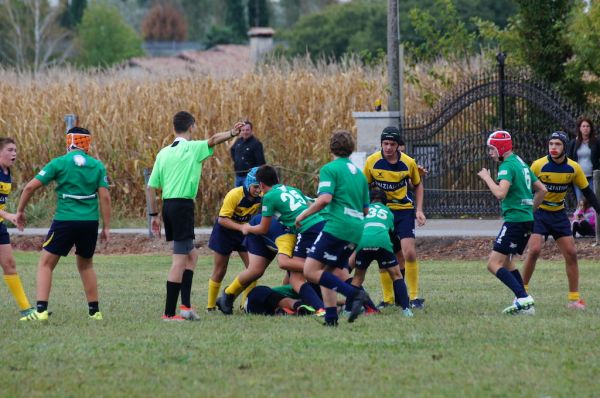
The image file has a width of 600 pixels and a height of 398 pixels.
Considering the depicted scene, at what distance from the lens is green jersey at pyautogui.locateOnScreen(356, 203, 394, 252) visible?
12.0 m

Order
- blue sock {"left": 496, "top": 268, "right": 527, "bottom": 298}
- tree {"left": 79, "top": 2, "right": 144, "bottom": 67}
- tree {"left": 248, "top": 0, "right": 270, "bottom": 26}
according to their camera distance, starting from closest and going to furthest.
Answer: blue sock {"left": 496, "top": 268, "right": 527, "bottom": 298}, tree {"left": 79, "top": 2, "right": 144, "bottom": 67}, tree {"left": 248, "top": 0, "right": 270, "bottom": 26}

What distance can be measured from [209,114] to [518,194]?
56.2 ft

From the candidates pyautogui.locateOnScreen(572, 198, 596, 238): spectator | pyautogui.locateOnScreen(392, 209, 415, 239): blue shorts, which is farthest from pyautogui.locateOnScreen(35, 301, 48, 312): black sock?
pyautogui.locateOnScreen(572, 198, 596, 238): spectator

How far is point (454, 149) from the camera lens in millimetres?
24797

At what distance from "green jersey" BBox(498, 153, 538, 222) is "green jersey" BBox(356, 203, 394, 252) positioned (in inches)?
46.6

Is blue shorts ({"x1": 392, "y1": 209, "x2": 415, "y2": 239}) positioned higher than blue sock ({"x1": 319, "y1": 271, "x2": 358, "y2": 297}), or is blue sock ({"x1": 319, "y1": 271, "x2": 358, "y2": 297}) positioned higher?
blue shorts ({"x1": 392, "y1": 209, "x2": 415, "y2": 239})

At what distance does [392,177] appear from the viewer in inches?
502

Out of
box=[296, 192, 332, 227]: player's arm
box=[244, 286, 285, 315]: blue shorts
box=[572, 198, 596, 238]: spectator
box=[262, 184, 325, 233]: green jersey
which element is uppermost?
box=[296, 192, 332, 227]: player's arm

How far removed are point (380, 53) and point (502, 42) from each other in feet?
19.2

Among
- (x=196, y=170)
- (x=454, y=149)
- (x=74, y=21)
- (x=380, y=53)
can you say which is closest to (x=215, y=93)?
(x=380, y=53)

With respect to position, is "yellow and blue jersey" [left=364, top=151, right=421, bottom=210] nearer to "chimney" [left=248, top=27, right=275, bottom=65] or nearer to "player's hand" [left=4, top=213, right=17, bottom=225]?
"player's hand" [left=4, top=213, right=17, bottom=225]

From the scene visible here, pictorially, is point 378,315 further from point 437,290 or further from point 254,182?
point 437,290

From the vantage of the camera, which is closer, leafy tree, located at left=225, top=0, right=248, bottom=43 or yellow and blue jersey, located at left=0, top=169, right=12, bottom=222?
yellow and blue jersey, located at left=0, top=169, right=12, bottom=222

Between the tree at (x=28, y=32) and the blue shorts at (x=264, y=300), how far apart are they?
6504 cm
